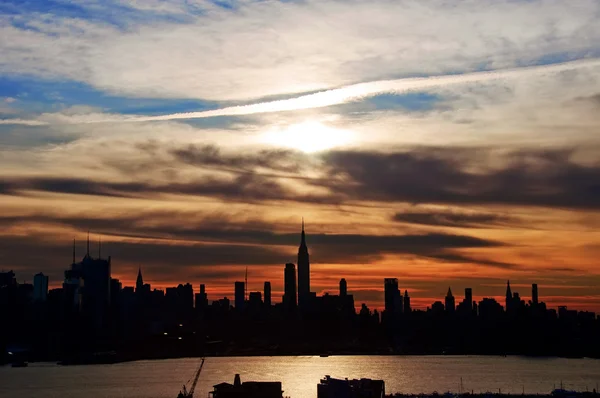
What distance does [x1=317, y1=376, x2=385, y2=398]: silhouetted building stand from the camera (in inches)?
3974

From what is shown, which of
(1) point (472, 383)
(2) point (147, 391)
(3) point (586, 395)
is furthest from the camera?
(1) point (472, 383)

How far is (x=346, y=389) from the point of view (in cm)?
10150

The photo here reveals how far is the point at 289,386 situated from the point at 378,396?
3030 inches

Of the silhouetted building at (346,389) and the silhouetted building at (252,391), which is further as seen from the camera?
A: the silhouetted building at (252,391)

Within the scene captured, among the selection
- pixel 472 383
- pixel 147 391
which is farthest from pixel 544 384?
pixel 147 391

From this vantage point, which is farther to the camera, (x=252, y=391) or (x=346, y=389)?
(x=252, y=391)

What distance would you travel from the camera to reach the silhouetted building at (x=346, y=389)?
101m

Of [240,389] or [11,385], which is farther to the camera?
[11,385]

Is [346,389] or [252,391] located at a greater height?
[346,389]

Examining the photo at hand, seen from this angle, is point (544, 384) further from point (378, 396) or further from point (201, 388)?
point (378, 396)

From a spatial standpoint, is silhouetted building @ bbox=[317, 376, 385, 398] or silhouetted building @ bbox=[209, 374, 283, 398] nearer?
silhouetted building @ bbox=[317, 376, 385, 398]

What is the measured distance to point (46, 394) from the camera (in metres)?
171

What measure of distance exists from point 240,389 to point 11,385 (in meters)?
111

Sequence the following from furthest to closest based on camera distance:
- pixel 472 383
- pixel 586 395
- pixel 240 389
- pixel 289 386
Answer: pixel 472 383, pixel 289 386, pixel 586 395, pixel 240 389
